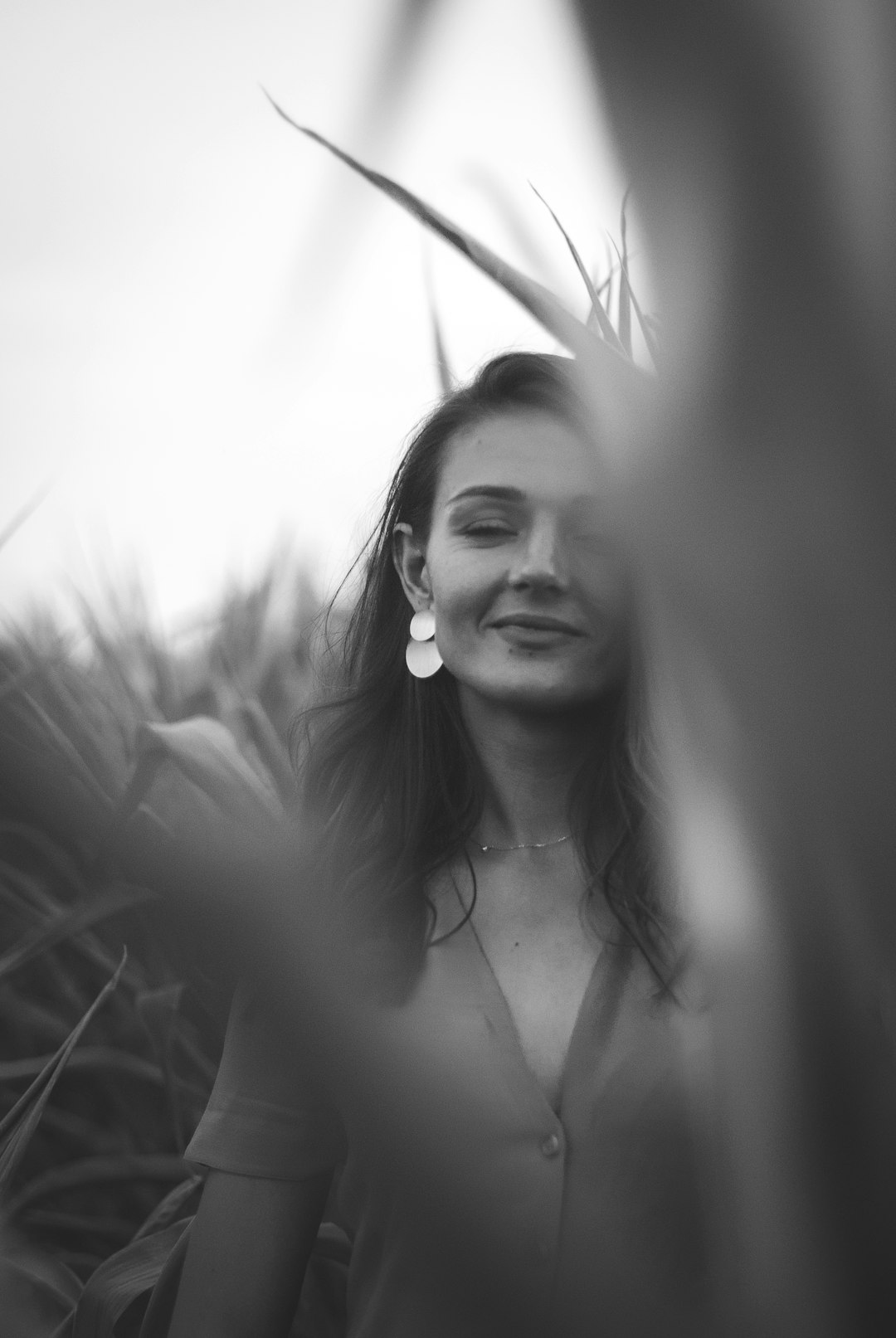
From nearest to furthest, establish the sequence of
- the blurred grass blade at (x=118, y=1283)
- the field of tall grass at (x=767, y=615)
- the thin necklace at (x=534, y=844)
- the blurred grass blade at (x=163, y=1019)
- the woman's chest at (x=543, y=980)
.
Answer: the field of tall grass at (x=767, y=615) < the blurred grass blade at (x=118, y=1283) < the woman's chest at (x=543, y=980) < the thin necklace at (x=534, y=844) < the blurred grass blade at (x=163, y=1019)

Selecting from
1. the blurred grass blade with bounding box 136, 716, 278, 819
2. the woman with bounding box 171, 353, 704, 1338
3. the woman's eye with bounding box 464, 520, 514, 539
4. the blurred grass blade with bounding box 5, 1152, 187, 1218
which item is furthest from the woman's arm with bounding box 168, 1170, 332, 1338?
the blurred grass blade with bounding box 136, 716, 278, 819

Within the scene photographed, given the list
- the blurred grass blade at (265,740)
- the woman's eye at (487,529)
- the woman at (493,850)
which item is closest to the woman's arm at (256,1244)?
the woman at (493,850)

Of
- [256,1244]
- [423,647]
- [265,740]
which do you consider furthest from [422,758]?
[256,1244]

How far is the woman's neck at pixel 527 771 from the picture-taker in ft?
2.15

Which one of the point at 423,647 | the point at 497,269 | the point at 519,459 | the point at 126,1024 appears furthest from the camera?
the point at 126,1024

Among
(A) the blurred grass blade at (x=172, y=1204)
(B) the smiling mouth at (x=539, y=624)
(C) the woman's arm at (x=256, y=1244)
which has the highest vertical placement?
(B) the smiling mouth at (x=539, y=624)

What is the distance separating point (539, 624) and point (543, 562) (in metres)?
0.05

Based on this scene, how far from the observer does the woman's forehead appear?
1.77 feet

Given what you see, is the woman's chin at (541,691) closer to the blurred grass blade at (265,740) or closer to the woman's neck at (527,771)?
the woman's neck at (527,771)

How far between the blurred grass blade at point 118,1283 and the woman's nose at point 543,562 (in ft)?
1.09

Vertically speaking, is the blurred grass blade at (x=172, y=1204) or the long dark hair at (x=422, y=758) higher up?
the long dark hair at (x=422, y=758)

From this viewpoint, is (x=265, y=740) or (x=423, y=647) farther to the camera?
(x=265, y=740)

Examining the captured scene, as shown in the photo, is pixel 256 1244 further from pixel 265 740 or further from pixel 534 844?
pixel 265 740

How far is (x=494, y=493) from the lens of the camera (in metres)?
0.58
